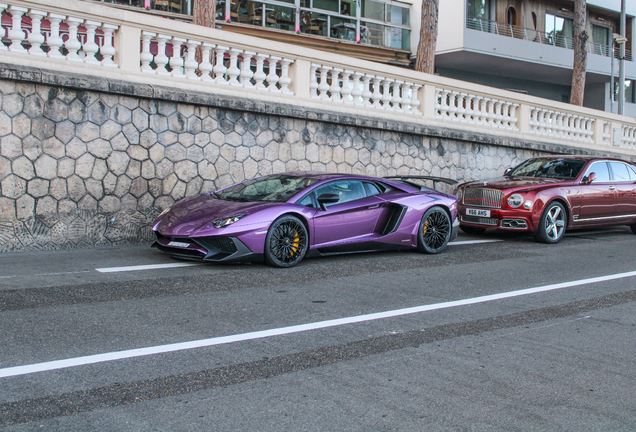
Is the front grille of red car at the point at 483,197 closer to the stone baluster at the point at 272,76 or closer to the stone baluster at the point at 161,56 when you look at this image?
the stone baluster at the point at 272,76

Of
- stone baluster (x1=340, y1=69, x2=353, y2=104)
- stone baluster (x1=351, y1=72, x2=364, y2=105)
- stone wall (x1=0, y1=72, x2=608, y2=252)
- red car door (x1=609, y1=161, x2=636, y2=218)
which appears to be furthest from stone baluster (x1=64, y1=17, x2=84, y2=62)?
red car door (x1=609, y1=161, x2=636, y2=218)

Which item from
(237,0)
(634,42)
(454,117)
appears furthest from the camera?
(634,42)

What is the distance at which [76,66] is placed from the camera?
32.7 ft

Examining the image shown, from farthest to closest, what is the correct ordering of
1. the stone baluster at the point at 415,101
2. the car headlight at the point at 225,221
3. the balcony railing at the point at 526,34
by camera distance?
1. the balcony railing at the point at 526,34
2. the stone baluster at the point at 415,101
3. the car headlight at the point at 225,221

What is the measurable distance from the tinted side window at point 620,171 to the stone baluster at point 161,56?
8.60 m

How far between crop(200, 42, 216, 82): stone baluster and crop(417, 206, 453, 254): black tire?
Answer: 14.8 feet

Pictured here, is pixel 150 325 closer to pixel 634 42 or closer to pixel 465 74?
pixel 465 74

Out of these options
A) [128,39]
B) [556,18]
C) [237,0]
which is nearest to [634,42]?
[556,18]

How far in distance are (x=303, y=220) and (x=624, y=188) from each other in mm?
7780

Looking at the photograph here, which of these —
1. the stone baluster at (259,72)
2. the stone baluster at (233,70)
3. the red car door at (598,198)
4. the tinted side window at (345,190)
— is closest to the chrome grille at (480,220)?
the red car door at (598,198)

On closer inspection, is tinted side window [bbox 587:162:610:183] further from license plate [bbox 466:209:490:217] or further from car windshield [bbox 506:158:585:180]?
license plate [bbox 466:209:490:217]

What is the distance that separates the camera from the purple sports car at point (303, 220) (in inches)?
308

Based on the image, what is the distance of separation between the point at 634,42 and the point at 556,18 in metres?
5.96

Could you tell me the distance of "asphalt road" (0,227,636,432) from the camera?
3.60 m
